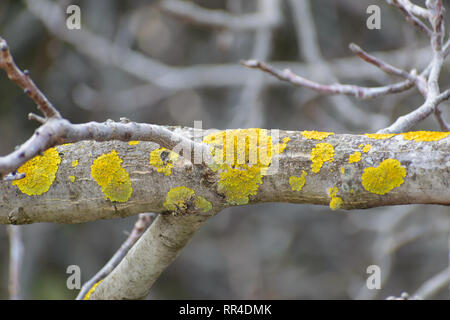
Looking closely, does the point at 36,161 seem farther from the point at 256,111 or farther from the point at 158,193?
the point at 256,111

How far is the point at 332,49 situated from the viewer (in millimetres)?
5738

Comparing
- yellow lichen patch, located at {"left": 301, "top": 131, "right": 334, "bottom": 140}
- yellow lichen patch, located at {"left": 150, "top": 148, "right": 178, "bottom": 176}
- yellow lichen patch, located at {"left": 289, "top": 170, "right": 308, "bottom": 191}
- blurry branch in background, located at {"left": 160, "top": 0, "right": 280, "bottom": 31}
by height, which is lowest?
yellow lichen patch, located at {"left": 289, "top": 170, "right": 308, "bottom": 191}

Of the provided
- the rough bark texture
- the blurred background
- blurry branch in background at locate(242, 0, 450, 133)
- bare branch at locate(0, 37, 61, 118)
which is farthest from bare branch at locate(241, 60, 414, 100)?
the blurred background

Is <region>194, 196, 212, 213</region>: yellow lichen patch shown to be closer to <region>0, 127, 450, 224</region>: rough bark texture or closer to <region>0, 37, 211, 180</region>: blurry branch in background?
<region>0, 127, 450, 224</region>: rough bark texture

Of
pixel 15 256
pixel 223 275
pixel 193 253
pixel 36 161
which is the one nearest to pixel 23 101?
pixel 193 253

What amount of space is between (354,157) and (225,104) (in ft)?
16.6

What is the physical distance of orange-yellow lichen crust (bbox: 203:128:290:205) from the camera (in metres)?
1.39

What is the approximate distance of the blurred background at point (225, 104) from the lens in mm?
5074

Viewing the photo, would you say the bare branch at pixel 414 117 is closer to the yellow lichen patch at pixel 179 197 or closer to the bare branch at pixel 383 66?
the bare branch at pixel 383 66

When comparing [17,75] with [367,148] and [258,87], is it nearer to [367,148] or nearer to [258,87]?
[367,148]

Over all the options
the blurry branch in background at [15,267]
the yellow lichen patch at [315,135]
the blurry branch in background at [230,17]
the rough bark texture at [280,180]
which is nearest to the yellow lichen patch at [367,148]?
the rough bark texture at [280,180]

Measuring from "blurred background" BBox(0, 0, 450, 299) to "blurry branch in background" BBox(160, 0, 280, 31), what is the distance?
0.02 meters

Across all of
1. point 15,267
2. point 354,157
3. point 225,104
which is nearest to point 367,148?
point 354,157

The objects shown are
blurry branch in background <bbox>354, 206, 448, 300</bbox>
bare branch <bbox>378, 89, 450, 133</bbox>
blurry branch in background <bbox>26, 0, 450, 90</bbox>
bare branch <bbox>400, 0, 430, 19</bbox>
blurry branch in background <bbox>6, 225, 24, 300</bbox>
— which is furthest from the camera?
blurry branch in background <bbox>26, 0, 450, 90</bbox>
